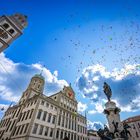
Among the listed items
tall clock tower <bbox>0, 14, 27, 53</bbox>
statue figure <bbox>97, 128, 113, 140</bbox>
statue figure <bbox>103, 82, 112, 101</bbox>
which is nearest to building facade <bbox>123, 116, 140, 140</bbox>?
statue figure <bbox>103, 82, 112, 101</bbox>

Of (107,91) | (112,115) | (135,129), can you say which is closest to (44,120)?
(107,91)

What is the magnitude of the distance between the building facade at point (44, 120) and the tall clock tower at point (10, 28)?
16.8 metres

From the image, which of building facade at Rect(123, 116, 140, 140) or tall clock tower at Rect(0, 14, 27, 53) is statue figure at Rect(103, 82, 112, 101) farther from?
building facade at Rect(123, 116, 140, 140)

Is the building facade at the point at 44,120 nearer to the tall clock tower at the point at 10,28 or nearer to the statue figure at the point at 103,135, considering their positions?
the tall clock tower at the point at 10,28

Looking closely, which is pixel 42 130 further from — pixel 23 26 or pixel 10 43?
pixel 23 26

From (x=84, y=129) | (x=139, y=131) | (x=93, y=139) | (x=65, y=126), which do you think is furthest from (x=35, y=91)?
(x=139, y=131)

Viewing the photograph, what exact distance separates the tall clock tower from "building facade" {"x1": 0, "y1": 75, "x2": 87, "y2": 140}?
55.1 ft

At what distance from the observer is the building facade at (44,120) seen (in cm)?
2848

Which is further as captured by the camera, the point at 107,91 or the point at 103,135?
the point at 107,91

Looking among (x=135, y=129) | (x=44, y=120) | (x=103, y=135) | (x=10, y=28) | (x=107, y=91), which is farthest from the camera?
(x=135, y=129)

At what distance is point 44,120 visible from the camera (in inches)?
1207

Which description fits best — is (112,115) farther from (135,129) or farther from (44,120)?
(135,129)

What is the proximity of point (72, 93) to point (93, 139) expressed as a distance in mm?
20018

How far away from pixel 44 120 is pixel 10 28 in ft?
91.5
